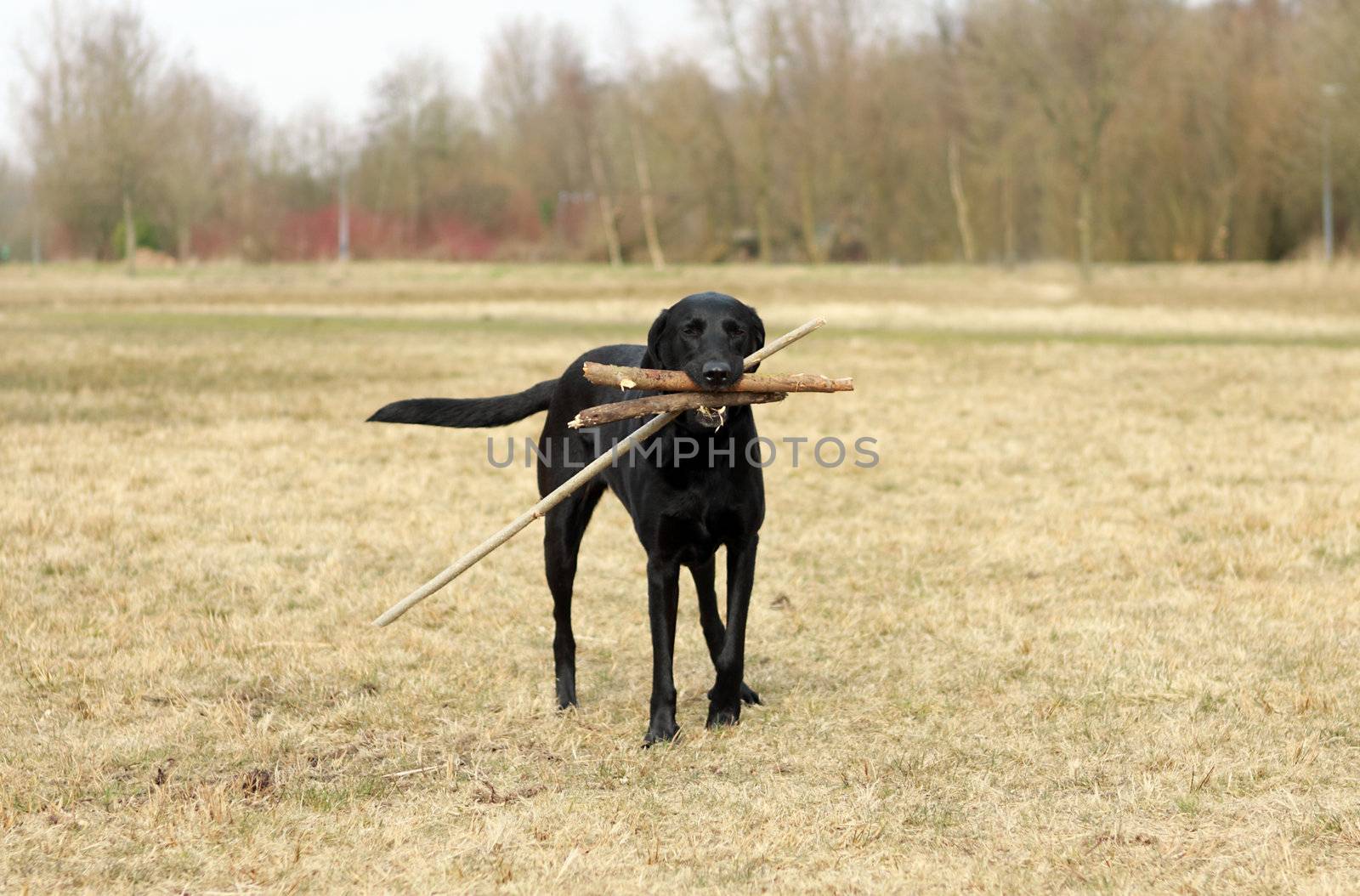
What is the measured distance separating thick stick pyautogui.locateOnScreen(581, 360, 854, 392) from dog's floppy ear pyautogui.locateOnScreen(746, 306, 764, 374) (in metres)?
0.16

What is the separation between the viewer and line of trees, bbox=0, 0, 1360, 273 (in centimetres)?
4500

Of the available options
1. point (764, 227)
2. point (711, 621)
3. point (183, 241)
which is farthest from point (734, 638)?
point (183, 241)

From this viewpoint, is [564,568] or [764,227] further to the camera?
[764,227]

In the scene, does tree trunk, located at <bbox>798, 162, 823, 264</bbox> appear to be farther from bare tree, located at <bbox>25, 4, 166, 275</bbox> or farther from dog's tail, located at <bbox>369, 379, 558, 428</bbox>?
dog's tail, located at <bbox>369, 379, 558, 428</bbox>

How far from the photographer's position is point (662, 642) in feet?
15.8

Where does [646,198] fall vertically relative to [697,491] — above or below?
above

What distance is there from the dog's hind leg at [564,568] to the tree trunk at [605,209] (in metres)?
54.1

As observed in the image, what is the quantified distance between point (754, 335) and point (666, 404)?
54 centimetres

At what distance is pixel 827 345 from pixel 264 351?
825 centimetres

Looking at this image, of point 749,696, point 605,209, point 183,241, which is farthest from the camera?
point 183,241

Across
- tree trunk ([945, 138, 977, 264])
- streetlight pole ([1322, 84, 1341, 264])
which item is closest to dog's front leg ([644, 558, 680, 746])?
streetlight pole ([1322, 84, 1341, 264])

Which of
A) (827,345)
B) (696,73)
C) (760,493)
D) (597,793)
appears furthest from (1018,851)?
(696,73)

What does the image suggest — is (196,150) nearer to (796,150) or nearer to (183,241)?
(183,241)

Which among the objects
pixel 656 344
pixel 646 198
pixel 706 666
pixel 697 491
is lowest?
pixel 706 666
